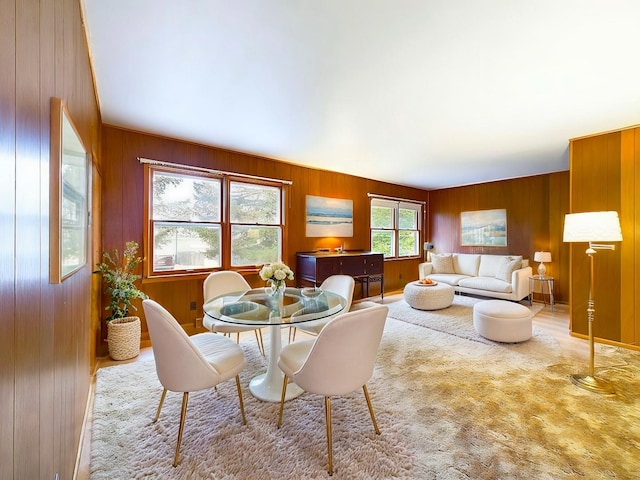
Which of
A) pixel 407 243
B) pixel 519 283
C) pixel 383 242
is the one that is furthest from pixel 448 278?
pixel 383 242

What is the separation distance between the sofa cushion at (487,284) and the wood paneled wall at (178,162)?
2.58 metres

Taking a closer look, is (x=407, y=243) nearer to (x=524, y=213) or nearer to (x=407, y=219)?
(x=407, y=219)

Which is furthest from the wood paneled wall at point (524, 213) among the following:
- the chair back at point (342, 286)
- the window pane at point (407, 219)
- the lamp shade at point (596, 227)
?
the chair back at point (342, 286)

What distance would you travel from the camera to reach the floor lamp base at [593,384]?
88.7 inches

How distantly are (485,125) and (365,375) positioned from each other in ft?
9.62

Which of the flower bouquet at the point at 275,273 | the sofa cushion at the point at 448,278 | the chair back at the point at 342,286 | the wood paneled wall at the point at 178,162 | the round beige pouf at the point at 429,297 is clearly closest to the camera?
the flower bouquet at the point at 275,273

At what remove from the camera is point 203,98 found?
98.4 inches

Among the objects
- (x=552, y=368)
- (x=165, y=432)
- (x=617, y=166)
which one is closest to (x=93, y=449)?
(x=165, y=432)

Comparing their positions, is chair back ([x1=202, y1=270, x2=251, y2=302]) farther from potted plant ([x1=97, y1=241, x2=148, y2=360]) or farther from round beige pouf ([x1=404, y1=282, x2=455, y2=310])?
round beige pouf ([x1=404, y1=282, x2=455, y2=310])

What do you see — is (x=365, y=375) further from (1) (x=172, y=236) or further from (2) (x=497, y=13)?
(1) (x=172, y=236)

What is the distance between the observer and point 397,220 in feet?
21.1

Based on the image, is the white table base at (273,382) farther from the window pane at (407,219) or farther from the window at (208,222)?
the window pane at (407,219)

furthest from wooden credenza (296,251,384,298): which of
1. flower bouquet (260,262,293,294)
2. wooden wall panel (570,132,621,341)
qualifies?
wooden wall panel (570,132,621,341)

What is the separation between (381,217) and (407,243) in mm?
1102
